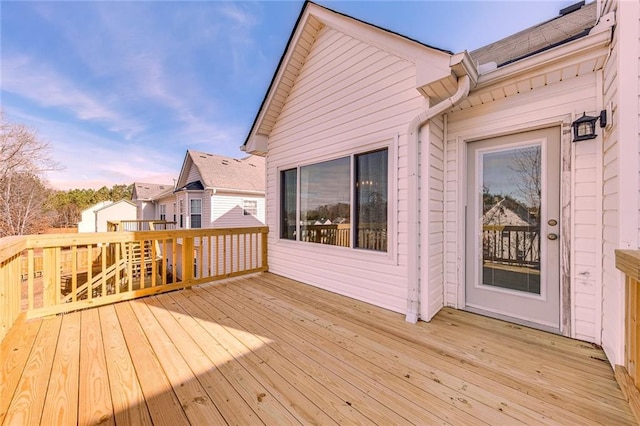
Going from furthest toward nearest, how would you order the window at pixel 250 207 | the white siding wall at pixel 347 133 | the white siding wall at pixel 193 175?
the window at pixel 250 207 < the white siding wall at pixel 193 175 < the white siding wall at pixel 347 133

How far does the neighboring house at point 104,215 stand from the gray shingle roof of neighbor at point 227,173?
1475 cm

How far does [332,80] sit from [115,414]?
4214 millimetres

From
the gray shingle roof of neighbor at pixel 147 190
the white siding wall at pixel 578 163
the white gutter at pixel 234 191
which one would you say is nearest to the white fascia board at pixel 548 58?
the white siding wall at pixel 578 163

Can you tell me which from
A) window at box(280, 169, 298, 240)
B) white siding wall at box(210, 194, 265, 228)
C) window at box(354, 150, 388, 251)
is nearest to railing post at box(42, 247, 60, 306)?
window at box(280, 169, 298, 240)

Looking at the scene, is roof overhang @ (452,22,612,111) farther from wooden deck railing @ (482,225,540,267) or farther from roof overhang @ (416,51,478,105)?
wooden deck railing @ (482,225,540,267)

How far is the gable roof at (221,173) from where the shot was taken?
1033 centimetres

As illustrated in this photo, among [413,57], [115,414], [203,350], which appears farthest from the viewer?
[413,57]

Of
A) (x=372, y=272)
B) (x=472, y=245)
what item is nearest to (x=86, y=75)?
(x=372, y=272)

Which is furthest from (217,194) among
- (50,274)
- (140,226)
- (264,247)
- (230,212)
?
(140,226)

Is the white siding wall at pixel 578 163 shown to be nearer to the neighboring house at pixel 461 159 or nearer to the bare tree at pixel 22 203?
the neighboring house at pixel 461 159

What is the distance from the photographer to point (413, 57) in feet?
8.61

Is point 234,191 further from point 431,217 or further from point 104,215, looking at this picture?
point 104,215

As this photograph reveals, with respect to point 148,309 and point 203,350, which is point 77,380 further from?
point 148,309

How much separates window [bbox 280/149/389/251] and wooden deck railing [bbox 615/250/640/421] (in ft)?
6.32
